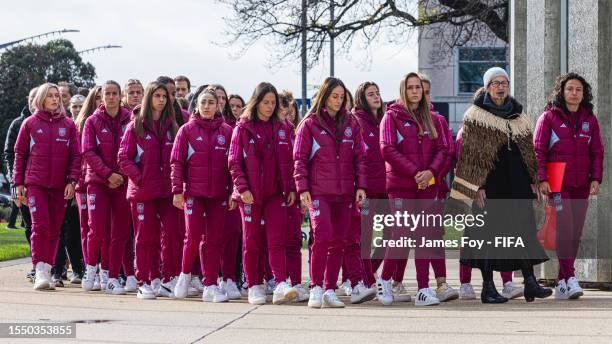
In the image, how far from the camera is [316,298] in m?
11.7

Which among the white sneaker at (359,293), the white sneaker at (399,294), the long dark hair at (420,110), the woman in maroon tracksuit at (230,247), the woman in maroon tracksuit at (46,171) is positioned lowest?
the white sneaker at (399,294)

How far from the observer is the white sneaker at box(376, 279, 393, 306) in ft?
39.4

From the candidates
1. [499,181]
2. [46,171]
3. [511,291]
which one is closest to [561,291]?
[511,291]

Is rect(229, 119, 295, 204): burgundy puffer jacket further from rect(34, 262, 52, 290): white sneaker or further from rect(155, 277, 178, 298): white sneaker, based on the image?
rect(34, 262, 52, 290): white sneaker

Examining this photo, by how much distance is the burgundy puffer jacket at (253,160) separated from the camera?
1209 centimetres

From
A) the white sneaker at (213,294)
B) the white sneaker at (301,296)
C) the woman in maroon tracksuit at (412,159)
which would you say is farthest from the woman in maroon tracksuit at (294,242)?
the woman in maroon tracksuit at (412,159)

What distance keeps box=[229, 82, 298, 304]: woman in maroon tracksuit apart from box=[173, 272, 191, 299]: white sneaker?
0.77 metres

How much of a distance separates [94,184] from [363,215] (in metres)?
2.68

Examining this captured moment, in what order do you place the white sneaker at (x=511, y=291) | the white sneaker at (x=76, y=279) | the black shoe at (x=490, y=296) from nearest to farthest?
1. the black shoe at (x=490, y=296)
2. the white sneaker at (x=511, y=291)
3. the white sneaker at (x=76, y=279)

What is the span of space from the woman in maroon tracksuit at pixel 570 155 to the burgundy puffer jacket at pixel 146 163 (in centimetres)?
339

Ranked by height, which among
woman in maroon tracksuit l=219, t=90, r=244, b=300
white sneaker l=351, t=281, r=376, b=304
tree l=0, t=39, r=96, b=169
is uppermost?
tree l=0, t=39, r=96, b=169

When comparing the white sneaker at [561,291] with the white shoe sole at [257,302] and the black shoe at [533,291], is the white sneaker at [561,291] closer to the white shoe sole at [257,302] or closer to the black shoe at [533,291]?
the black shoe at [533,291]

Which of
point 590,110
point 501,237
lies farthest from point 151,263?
point 590,110

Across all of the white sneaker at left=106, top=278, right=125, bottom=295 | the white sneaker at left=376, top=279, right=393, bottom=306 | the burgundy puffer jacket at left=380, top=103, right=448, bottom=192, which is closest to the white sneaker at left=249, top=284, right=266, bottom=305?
the white sneaker at left=376, top=279, right=393, bottom=306
